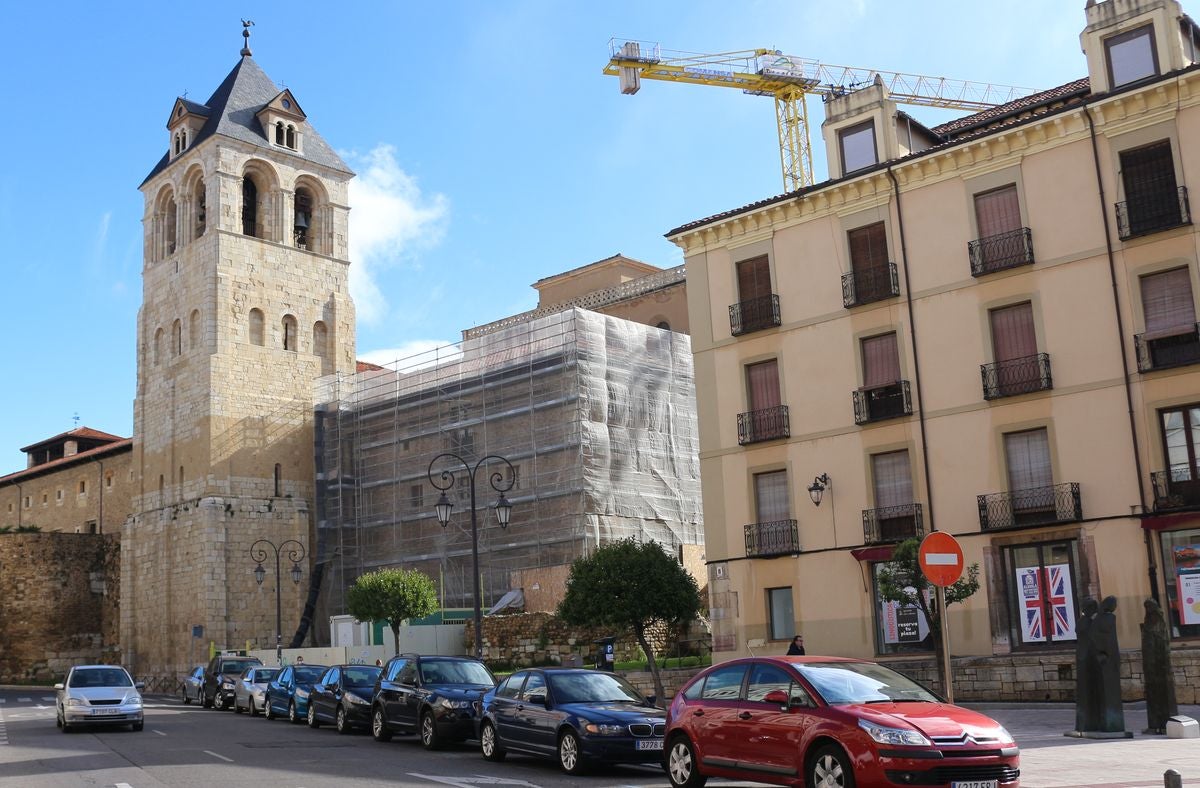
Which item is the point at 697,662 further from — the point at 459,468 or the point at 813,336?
the point at 459,468

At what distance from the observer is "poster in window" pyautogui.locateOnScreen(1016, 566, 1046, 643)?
22250 mm

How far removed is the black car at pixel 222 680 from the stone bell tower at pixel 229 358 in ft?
47.2

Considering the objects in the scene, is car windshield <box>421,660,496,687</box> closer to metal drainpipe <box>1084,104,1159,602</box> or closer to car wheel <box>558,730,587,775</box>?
car wheel <box>558,730,587,775</box>

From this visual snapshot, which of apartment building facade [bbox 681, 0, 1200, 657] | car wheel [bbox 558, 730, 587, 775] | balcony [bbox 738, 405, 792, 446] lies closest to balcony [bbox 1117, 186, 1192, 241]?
apartment building facade [bbox 681, 0, 1200, 657]

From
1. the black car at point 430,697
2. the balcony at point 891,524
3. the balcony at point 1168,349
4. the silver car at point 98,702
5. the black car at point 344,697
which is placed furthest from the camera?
the balcony at point 891,524

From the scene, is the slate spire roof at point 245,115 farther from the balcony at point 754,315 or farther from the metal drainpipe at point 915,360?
the metal drainpipe at point 915,360

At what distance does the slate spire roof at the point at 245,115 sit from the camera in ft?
165

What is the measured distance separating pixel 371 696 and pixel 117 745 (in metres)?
4.19

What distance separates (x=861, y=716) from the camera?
31.2ft

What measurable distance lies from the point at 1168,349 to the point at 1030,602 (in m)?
5.55

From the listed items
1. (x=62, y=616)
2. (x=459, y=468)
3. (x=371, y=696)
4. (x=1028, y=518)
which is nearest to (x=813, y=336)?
(x=1028, y=518)

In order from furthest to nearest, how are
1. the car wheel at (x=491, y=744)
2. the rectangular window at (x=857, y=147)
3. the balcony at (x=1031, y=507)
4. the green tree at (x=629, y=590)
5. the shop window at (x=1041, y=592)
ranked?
the rectangular window at (x=857, y=147) → the green tree at (x=629, y=590) → the balcony at (x=1031, y=507) → the shop window at (x=1041, y=592) → the car wheel at (x=491, y=744)

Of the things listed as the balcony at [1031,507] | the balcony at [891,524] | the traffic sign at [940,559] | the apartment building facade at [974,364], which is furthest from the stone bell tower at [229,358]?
the traffic sign at [940,559]

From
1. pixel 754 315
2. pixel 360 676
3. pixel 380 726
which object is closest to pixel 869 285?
pixel 754 315
